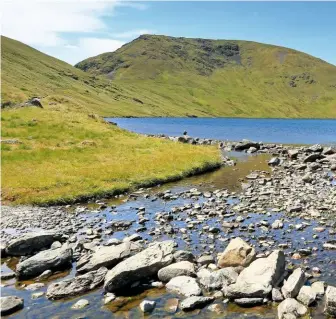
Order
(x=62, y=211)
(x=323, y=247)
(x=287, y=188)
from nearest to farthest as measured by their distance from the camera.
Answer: (x=323, y=247), (x=62, y=211), (x=287, y=188)

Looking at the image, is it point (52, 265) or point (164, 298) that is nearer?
point (164, 298)

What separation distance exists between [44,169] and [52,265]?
22415 millimetres

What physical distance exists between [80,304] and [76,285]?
1374 millimetres

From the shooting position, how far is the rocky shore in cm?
1487

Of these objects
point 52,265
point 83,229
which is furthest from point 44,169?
point 52,265

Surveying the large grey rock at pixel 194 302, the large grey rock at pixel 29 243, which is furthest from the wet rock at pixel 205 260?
the large grey rock at pixel 29 243

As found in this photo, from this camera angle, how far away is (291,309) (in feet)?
44.0

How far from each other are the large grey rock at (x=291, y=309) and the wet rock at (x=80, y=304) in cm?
763

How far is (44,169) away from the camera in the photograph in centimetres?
3891

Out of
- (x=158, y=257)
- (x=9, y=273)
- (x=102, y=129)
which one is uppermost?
(x=102, y=129)

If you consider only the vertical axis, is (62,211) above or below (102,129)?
below

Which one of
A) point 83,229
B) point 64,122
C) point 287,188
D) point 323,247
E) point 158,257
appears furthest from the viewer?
point 64,122

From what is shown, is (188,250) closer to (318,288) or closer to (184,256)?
(184,256)

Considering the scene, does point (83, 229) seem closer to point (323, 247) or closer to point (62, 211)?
point (62, 211)
